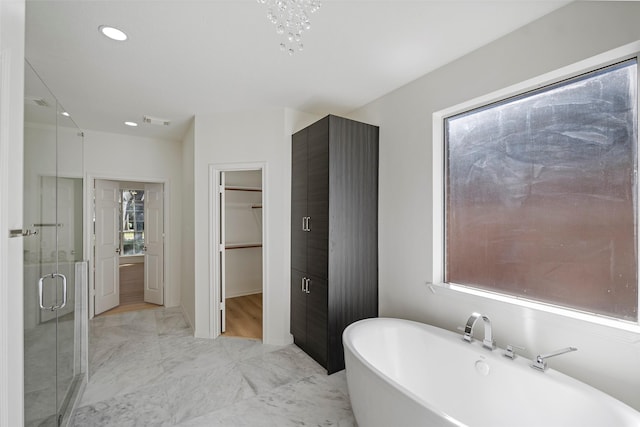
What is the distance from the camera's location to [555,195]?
177 centimetres

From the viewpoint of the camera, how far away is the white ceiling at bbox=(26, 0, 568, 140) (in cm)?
166

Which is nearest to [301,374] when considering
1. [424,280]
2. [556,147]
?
[424,280]

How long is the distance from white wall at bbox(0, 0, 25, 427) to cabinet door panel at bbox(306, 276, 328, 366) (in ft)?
6.36

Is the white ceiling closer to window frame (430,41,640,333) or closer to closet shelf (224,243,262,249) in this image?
window frame (430,41,640,333)

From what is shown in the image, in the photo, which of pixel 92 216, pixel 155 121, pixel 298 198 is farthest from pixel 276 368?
pixel 92 216

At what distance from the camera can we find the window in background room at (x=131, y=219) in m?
6.62

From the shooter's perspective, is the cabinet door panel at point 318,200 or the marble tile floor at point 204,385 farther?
the cabinet door panel at point 318,200

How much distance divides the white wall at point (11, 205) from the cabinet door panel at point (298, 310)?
83.5 inches

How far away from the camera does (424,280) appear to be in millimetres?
2438

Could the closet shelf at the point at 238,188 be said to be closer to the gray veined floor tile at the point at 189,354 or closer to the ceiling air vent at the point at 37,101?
the gray veined floor tile at the point at 189,354

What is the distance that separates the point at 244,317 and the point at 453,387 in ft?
9.40

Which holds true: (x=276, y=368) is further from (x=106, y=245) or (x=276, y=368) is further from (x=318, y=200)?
(x=106, y=245)

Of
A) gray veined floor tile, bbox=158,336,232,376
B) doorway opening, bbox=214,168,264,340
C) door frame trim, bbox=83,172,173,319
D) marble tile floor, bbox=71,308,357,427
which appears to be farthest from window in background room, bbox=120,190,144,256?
gray veined floor tile, bbox=158,336,232,376

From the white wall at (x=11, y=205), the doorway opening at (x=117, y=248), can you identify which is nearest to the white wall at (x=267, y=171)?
the doorway opening at (x=117, y=248)
